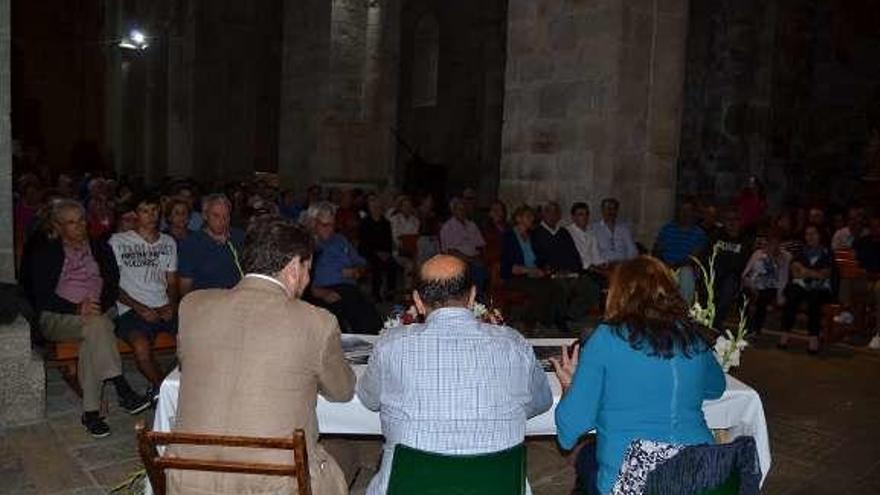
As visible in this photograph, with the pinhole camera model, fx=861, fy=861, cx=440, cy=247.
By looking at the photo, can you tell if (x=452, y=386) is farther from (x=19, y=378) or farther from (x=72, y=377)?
(x=72, y=377)

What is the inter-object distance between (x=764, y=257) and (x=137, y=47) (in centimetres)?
1625

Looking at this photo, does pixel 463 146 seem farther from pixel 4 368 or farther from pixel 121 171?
pixel 4 368

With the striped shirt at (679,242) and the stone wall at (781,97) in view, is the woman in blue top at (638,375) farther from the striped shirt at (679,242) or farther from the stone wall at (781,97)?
the stone wall at (781,97)

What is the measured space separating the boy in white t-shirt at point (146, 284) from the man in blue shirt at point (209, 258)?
7cm

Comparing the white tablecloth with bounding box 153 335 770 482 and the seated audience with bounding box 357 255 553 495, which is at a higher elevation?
the seated audience with bounding box 357 255 553 495

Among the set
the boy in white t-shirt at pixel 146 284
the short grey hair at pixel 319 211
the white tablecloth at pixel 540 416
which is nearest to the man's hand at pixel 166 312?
the boy in white t-shirt at pixel 146 284

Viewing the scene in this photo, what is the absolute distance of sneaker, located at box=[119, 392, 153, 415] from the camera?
210 inches

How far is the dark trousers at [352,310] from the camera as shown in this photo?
6.70 metres

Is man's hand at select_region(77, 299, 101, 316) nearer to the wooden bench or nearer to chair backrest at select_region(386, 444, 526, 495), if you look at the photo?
the wooden bench

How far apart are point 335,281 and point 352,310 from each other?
0.29 meters

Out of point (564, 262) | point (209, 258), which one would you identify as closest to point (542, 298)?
point (564, 262)

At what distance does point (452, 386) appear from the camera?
271 centimetres

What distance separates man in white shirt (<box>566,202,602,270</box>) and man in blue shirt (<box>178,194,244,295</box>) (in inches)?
149

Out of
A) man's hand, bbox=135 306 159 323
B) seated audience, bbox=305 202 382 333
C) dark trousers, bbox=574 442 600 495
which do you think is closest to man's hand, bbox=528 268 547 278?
seated audience, bbox=305 202 382 333
